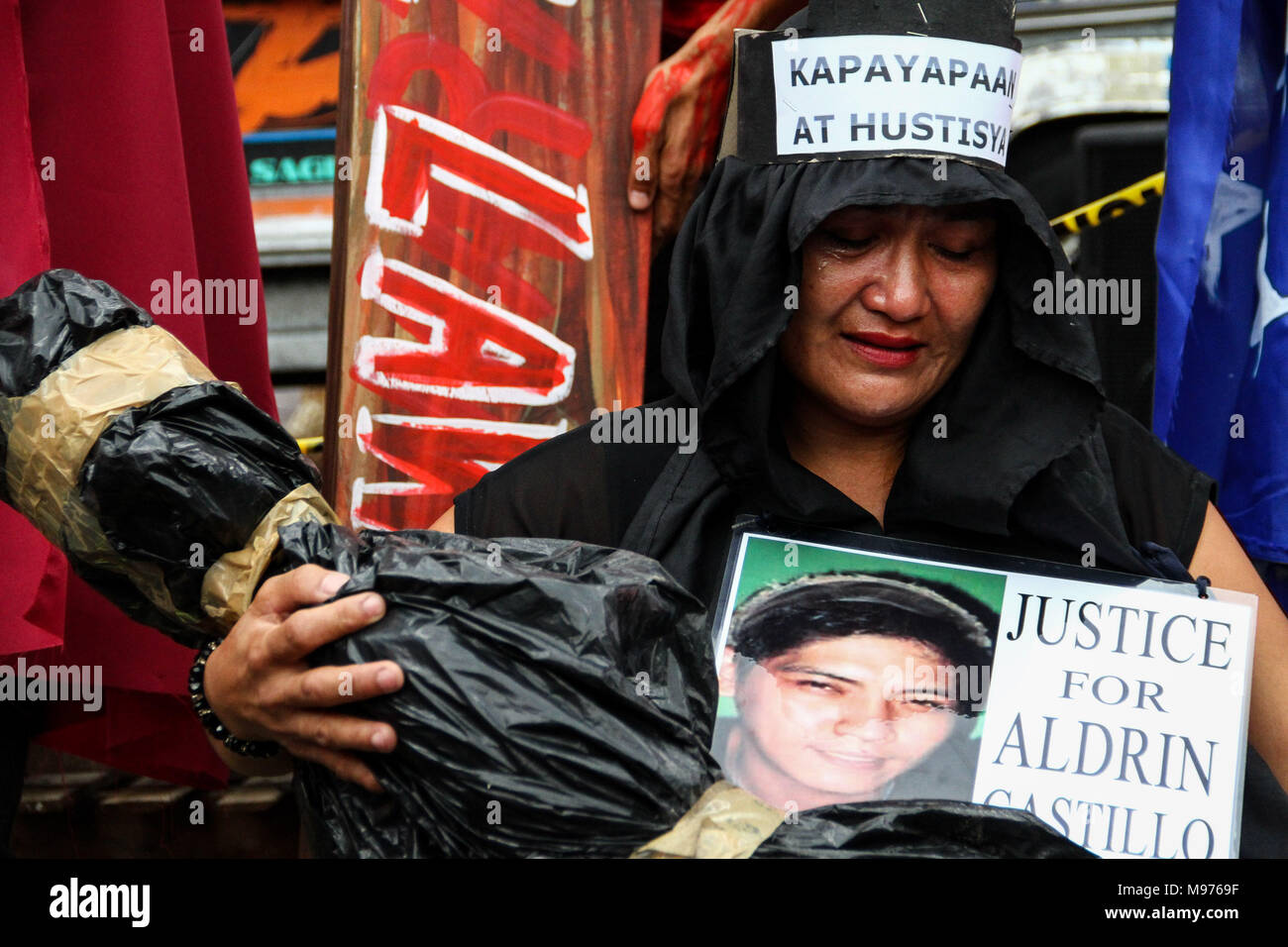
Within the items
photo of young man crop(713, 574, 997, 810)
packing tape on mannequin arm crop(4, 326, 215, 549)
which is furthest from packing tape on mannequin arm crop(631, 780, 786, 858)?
packing tape on mannequin arm crop(4, 326, 215, 549)

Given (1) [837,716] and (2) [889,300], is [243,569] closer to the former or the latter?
(1) [837,716]

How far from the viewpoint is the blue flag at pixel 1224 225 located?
2.02m

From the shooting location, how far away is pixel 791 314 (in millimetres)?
1713

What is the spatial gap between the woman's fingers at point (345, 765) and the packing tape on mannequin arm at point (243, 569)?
16cm

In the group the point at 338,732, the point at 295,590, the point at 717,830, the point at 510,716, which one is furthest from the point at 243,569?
the point at 717,830

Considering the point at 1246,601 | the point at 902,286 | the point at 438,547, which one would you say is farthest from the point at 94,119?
the point at 1246,601

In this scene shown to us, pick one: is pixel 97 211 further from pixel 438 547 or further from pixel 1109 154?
pixel 1109 154

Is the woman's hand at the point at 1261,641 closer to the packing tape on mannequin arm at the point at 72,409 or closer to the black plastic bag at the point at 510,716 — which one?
the black plastic bag at the point at 510,716

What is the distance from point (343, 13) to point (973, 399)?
1.38m

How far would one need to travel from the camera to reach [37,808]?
283 centimetres

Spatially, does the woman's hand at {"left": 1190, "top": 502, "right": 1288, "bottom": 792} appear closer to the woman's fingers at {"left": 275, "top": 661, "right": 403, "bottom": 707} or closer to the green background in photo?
the green background in photo

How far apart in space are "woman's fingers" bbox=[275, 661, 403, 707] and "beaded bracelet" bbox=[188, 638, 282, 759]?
208 mm

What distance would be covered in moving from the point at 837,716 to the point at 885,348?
53 centimetres

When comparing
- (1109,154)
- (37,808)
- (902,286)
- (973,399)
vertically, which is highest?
(1109,154)
